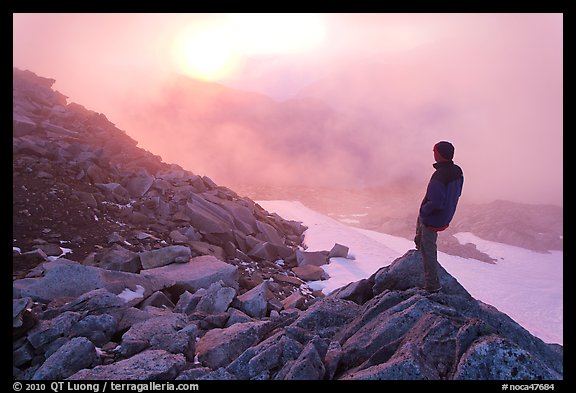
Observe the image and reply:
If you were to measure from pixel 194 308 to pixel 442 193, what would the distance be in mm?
6799

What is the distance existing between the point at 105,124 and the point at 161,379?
29651 mm

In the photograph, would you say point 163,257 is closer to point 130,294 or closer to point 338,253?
point 130,294

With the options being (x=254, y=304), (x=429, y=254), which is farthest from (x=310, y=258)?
(x=429, y=254)

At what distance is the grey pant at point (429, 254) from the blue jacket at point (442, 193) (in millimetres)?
277

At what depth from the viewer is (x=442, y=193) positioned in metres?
7.11

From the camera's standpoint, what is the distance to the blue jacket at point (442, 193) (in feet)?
23.4

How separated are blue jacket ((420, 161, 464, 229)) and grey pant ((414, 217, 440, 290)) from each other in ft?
0.91

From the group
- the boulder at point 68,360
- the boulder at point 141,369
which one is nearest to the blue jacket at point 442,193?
the boulder at point 141,369

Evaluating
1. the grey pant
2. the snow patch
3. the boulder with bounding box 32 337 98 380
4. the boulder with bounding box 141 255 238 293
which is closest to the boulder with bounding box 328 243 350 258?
the boulder with bounding box 141 255 238 293

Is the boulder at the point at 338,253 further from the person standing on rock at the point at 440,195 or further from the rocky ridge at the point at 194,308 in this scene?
the person standing on rock at the point at 440,195

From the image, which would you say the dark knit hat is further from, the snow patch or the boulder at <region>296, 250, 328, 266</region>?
the boulder at <region>296, 250, 328, 266</region>

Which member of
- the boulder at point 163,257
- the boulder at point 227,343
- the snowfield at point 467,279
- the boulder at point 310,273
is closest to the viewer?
the boulder at point 227,343
